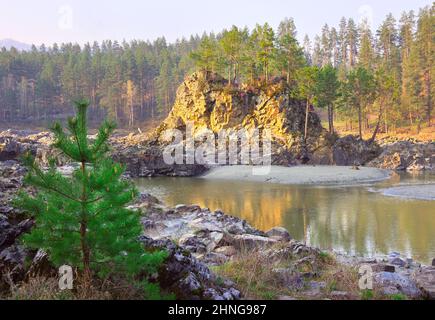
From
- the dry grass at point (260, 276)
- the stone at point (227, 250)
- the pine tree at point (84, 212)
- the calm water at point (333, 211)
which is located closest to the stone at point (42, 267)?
the pine tree at point (84, 212)

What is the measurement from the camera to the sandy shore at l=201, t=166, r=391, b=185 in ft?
140

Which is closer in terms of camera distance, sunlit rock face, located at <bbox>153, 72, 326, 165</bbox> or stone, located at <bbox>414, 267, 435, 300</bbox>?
stone, located at <bbox>414, 267, 435, 300</bbox>

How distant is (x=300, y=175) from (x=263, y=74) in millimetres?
26460

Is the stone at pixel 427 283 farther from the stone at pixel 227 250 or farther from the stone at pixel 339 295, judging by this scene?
the stone at pixel 227 250

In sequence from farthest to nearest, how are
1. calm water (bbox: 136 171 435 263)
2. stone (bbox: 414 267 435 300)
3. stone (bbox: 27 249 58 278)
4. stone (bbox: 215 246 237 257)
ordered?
1. calm water (bbox: 136 171 435 263)
2. stone (bbox: 215 246 237 257)
3. stone (bbox: 414 267 435 300)
4. stone (bbox: 27 249 58 278)

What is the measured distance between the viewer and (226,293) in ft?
24.9

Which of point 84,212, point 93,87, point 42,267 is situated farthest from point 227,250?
point 93,87

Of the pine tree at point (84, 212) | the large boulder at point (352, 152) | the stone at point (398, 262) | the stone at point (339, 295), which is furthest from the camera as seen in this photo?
the large boulder at point (352, 152)

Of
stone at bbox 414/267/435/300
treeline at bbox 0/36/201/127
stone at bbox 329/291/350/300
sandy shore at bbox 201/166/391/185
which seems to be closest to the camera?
stone at bbox 329/291/350/300

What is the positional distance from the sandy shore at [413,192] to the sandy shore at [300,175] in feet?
23.6

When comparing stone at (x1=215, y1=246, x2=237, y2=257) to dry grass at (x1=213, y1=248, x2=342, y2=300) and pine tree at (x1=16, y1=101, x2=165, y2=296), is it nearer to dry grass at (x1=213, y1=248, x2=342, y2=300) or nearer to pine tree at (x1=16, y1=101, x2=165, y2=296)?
dry grass at (x1=213, y1=248, x2=342, y2=300)

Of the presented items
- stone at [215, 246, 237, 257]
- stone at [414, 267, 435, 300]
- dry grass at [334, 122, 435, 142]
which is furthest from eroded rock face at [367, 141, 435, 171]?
stone at [414, 267, 435, 300]

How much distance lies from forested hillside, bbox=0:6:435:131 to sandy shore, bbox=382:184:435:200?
24.0 metres

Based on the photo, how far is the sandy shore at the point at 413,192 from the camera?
30281 mm
